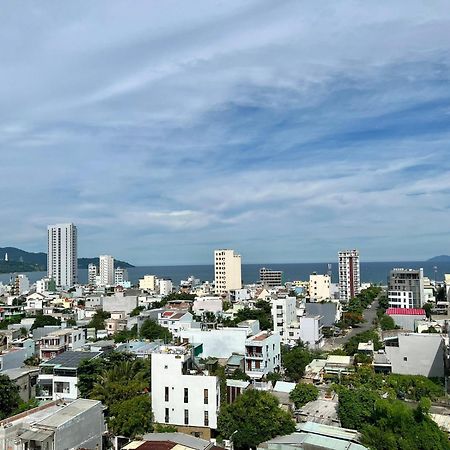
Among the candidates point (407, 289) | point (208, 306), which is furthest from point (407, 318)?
point (208, 306)

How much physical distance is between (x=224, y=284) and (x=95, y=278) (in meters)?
50.9

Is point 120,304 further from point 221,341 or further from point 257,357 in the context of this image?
point 257,357

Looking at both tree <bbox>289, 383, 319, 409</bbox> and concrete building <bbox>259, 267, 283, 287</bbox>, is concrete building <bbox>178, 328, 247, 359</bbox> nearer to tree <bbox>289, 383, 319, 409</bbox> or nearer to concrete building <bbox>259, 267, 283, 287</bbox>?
tree <bbox>289, 383, 319, 409</bbox>

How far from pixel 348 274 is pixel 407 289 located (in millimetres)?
16183

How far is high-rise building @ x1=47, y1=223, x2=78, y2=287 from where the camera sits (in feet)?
347

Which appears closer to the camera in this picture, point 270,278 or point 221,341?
point 221,341

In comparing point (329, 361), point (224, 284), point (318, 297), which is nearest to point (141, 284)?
point (224, 284)

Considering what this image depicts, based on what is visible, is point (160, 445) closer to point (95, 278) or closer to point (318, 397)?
point (318, 397)

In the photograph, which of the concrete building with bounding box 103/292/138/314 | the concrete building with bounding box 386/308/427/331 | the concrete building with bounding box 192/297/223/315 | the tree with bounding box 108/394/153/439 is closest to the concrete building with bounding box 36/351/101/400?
the tree with bounding box 108/394/153/439

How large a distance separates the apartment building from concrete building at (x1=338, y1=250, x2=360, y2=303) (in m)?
42.0

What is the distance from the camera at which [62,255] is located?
348ft

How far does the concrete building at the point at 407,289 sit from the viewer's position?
47.0m

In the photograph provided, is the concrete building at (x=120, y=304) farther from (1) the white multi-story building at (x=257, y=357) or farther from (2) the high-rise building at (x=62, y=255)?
(2) the high-rise building at (x=62, y=255)

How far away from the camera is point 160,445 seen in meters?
12.7
